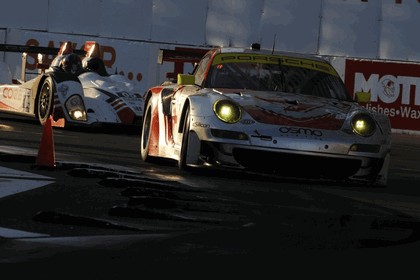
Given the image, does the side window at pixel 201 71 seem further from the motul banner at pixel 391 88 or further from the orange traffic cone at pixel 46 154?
the motul banner at pixel 391 88

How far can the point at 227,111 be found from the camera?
10242 millimetres

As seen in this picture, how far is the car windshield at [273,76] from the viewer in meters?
11.5

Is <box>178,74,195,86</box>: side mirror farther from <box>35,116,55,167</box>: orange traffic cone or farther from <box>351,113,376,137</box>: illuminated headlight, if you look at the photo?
<box>351,113,376,137</box>: illuminated headlight

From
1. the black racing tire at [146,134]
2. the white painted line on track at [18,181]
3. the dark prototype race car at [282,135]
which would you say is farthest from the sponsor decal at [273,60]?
the white painted line on track at [18,181]

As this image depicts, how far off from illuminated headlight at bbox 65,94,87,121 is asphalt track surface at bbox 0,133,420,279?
7859mm

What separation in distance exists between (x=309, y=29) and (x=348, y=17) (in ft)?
2.99

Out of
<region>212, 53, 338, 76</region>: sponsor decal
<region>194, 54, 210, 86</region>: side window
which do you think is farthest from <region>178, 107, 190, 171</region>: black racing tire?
<region>212, 53, 338, 76</region>: sponsor decal

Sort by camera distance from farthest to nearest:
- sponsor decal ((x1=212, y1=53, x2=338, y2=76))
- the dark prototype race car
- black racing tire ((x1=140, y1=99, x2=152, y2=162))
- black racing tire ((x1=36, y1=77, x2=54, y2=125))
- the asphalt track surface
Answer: black racing tire ((x1=36, y1=77, x2=54, y2=125)), black racing tire ((x1=140, y1=99, x2=152, y2=162)), sponsor decal ((x1=212, y1=53, x2=338, y2=76)), the dark prototype race car, the asphalt track surface

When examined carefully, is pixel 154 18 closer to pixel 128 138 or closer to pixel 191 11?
pixel 191 11

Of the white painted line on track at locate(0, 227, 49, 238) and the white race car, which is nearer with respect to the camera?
the white painted line on track at locate(0, 227, 49, 238)

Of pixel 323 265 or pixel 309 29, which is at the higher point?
pixel 309 29

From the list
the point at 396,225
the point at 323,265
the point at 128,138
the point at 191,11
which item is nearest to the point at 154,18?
the point at 191,11

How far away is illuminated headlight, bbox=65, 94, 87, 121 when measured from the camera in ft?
58.3

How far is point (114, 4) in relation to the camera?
93.1 ft
